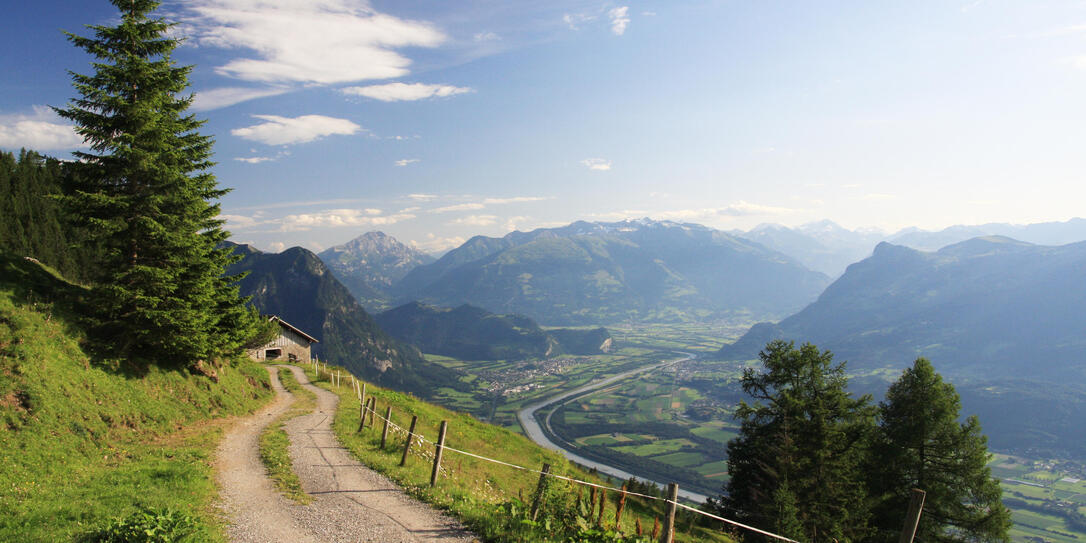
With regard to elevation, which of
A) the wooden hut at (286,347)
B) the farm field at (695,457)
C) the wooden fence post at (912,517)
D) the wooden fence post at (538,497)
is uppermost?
the wooden fence post at (912,517)

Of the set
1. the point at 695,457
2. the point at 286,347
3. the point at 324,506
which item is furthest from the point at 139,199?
the point at 695,457

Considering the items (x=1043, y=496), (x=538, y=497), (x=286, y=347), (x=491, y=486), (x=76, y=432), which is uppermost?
(x=538, y=497)

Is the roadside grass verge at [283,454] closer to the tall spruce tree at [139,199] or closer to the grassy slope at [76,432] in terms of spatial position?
the grassy slope at [76,432]

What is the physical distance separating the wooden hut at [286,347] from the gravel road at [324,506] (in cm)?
4916

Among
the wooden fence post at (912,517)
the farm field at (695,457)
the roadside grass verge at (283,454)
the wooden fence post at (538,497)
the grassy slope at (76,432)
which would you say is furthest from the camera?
the farm field at (695,457)

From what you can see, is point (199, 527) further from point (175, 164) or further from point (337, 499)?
point (175, 164)

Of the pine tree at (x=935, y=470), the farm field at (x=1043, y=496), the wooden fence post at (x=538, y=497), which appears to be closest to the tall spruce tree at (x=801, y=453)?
the pine tree at (x=935, y=470)

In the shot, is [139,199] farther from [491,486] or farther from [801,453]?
[801,453]

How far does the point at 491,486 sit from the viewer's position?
70.9 feet

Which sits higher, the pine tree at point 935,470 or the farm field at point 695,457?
the pine tree at point 935,470

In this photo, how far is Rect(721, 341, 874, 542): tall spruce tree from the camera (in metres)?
28.5

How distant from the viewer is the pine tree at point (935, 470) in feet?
93.6

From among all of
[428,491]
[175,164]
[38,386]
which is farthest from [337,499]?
[175,164]

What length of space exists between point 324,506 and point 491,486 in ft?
29.5
